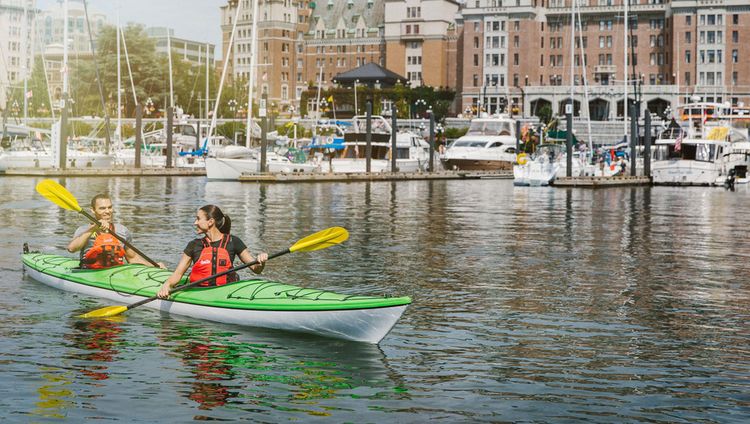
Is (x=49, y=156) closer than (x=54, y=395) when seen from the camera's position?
No

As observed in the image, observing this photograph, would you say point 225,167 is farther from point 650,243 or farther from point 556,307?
point 556,307

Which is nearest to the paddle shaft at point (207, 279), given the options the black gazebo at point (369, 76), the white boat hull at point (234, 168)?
the white boat hull at point (234, 168)

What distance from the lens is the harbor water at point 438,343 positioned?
10.6 metres

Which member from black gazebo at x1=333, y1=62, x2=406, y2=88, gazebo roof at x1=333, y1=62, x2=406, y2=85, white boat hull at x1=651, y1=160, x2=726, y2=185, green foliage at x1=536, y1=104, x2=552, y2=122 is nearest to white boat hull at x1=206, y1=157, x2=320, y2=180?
white boat hull at x1=651, y1=160, x2=726, y2=185

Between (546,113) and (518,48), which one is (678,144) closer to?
(546,113)

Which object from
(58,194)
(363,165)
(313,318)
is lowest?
(313,318)

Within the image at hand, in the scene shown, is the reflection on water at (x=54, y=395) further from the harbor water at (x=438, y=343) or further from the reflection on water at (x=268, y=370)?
the reflection on water at (x=268, y=370)

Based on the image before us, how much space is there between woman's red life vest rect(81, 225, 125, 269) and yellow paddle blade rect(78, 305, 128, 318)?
5.05 ft

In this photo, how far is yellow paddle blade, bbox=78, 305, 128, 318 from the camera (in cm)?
1461

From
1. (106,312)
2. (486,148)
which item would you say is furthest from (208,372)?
(486,148)

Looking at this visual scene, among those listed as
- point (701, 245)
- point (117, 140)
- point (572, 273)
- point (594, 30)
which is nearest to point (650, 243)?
point (701, 245)

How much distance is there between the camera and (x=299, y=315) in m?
13.1

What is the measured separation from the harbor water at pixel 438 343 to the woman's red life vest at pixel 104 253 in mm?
620

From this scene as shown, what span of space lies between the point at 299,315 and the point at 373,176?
49.8 m
